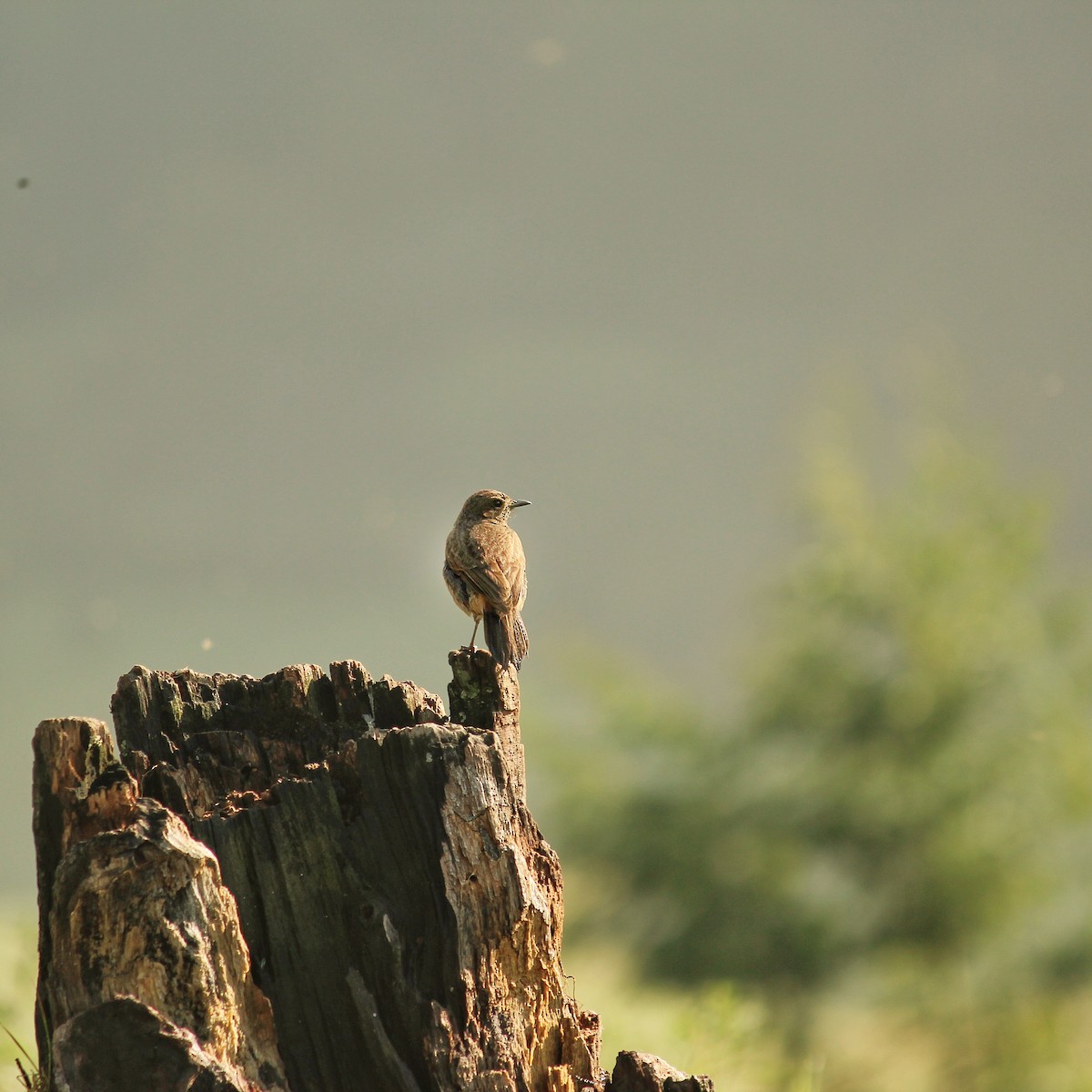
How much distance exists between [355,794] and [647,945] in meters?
12.4

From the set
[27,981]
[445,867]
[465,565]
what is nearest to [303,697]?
[445,867]

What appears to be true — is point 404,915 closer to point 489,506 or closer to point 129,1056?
point 129,1056

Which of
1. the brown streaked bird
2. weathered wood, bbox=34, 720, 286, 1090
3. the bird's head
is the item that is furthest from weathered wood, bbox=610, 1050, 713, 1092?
the bird's head

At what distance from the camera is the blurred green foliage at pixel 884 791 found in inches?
519

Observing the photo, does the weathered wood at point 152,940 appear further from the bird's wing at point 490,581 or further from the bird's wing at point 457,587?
the bird's wing at point 457,587

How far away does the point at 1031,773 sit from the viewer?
13.3 m

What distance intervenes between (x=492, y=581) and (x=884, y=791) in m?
9.75

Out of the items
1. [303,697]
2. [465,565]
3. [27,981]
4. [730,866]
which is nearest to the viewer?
[303,697]

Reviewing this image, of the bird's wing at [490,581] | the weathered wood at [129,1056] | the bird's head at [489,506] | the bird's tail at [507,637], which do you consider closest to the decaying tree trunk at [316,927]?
the weathered wood at [129,1056]

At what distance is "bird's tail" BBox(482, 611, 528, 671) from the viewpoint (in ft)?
15.7

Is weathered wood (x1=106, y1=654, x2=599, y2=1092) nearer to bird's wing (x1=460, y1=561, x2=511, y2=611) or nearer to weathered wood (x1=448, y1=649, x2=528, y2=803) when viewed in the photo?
weathered wood (x1=448, y1=649, x2=528, y2=803)

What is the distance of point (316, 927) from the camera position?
8.43ft

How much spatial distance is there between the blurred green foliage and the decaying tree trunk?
1153 centimetres

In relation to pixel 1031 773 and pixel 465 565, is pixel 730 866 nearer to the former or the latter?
pixel 1031 773
